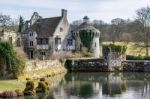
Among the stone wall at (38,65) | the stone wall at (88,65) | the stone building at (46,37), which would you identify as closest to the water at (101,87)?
the stone wall at (38,65)

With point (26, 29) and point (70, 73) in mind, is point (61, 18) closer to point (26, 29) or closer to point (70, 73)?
point (26, 29)

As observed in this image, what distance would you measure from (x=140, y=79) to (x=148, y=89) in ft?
35.9

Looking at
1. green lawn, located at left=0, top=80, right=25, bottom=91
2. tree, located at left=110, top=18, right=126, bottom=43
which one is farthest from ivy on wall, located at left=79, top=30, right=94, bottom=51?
green lawn, located at left=0, top=80, right=25, bottom=91

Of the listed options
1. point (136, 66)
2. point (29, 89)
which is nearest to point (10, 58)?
point (29, 89)

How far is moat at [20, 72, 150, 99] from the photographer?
4091 cm

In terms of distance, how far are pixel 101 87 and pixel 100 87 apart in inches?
4.4

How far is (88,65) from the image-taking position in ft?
226

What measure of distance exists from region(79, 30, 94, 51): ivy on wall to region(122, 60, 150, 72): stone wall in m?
12.7

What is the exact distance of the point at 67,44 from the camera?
80312 millimetres

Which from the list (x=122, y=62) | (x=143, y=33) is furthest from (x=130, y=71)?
(x=143, y=33)

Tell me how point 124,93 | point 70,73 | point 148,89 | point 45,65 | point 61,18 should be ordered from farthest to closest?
point 61,18, point 70,73, point 45,65, point 148,89, point 124,93

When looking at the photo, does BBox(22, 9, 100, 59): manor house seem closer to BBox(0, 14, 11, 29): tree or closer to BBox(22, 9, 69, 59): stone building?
BBox(22, 9, 69, 59): stone building

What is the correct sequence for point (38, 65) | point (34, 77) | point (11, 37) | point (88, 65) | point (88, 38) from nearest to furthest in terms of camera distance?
point (34, 77), point (38, 65), point (88, 65), point (11, 37), point (88, 38)

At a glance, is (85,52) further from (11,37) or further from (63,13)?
(11,37)
